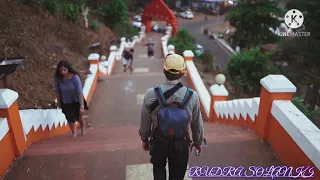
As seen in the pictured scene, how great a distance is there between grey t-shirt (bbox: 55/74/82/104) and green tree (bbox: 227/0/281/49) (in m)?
24.5

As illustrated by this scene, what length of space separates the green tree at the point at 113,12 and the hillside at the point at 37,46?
9068 mm

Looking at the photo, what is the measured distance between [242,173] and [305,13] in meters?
12.9

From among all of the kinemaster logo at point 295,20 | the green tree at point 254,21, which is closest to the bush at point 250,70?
the kinemaster logo at point 295,20

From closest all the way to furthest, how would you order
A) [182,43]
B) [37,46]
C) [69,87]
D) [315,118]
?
[69,87] → [315,118] → [37,46] → [182,43]

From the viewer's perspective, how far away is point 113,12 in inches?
1091

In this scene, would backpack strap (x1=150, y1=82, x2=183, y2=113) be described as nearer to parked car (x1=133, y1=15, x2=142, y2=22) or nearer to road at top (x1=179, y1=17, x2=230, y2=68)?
road at top (x1=179, y1=17, x2=230, y2=68)

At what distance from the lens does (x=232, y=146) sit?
4152mm

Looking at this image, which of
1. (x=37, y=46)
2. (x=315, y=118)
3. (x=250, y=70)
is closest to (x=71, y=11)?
(x=37, y=46)

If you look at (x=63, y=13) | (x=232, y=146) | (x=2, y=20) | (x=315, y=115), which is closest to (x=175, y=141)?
(x=232, y=146)

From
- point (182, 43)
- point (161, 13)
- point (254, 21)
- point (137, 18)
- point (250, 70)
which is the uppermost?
point (161, 13)

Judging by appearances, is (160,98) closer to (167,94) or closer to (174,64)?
(167,94)

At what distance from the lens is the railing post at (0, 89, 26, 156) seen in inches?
144

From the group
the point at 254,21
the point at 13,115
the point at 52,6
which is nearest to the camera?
the point at 13,115

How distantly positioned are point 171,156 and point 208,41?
37.4 metres
